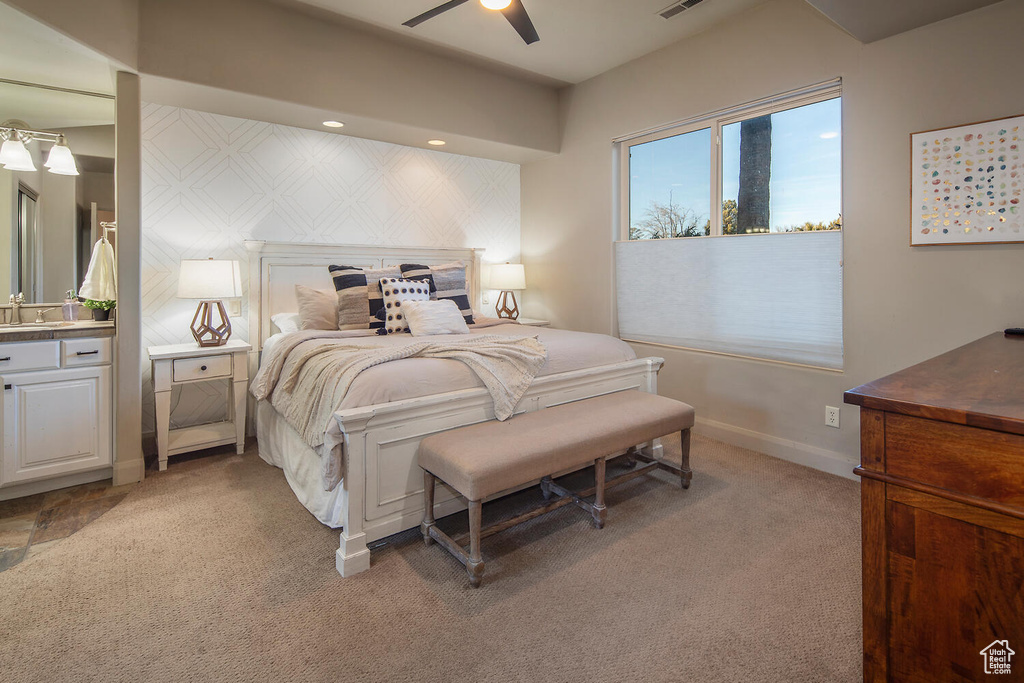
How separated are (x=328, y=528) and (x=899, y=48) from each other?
12.2ft

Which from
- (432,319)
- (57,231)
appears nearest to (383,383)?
(432,319)

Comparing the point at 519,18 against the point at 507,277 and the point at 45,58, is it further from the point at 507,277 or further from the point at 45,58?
the point at 507,277

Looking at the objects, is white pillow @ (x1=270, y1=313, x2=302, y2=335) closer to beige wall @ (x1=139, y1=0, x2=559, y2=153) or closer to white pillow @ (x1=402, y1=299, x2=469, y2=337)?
white pillow @ (x1=402, y1=299, x2=469, y2=337)

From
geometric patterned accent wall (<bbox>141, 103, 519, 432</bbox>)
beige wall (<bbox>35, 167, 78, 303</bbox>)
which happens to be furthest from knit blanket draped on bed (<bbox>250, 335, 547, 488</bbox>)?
beige wall (<bbox>35, 167, 78, 303</bbox>)

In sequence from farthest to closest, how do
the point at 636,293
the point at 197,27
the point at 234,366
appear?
the point at 636,293
the point at 234,366
the point at 197,27

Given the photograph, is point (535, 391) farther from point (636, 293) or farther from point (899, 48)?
point (899, 48)

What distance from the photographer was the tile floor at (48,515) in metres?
2.24

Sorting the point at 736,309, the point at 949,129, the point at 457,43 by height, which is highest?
the point at 457,43

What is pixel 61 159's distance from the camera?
2.90m

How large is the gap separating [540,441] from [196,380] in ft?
7.57

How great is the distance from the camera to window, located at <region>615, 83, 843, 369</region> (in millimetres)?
3080

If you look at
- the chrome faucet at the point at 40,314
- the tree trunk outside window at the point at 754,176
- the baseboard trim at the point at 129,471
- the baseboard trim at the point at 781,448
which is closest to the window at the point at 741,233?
the tree trunk outside window at the point at 754,176

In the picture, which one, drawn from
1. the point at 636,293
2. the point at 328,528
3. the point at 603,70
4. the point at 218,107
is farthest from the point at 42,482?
the point at 603,70

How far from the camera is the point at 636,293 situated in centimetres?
420
